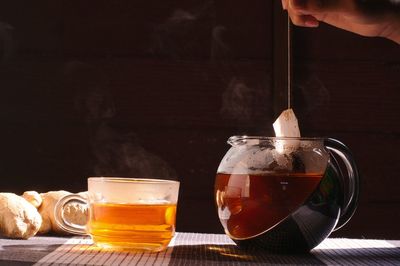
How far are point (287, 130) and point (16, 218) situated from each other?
17.8 inches

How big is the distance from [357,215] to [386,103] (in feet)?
1.27

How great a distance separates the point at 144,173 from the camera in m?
2.18

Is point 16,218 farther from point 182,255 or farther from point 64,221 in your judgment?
point 182,255

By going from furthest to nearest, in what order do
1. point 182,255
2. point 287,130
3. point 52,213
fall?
point 52,213 → point 287,130 → point 182,255

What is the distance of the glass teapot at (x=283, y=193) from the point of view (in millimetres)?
928

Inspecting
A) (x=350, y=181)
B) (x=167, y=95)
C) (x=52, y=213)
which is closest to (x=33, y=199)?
(x=52, y=213)

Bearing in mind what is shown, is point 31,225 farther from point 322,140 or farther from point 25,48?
point 25,48

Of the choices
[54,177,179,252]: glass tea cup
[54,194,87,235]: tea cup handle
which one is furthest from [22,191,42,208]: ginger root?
[54,177,179,252]: glass tea cup

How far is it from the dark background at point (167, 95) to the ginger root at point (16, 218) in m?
1.11

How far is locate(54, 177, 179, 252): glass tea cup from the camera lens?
0.91 meters

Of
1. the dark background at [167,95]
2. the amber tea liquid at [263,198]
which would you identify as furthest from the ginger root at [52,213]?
the dark background at [167,95]

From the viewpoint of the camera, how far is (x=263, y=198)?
36.6 inches

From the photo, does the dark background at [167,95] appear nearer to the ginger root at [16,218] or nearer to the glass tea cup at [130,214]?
the ginger root at [16,218]

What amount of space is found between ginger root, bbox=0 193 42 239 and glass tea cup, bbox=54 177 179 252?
16 centimetres
